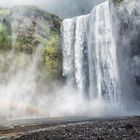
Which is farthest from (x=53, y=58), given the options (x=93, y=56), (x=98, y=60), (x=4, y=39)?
(x=4, y=39)

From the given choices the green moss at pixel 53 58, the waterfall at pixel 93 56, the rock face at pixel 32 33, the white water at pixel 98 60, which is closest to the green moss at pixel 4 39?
the rock face at pixel 32 33

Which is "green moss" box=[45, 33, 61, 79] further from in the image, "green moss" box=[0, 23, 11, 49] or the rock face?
"green moss" box=[0, 23, 11, 49]

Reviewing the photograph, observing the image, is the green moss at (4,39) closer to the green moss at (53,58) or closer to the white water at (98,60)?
the green moss at (53,58)

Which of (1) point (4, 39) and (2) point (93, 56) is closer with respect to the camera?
(2) point (93, 56)

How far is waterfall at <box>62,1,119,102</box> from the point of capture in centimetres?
6372

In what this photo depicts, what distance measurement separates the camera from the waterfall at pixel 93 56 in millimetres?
63719

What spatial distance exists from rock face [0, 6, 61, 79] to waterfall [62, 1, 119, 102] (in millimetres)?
2668

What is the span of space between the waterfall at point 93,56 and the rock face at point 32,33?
2.67 m

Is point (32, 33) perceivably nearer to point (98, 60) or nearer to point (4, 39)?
point (4, 39)

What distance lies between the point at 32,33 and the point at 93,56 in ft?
53.9

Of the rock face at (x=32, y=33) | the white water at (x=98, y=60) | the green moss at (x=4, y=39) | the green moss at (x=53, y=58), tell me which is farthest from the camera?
the green moss at (x=4, y=39)

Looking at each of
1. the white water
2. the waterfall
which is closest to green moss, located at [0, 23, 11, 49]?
the waterfall

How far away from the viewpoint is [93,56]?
6800 cm

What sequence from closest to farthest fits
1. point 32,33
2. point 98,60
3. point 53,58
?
point 98,60
point 53,58
point 32,33
